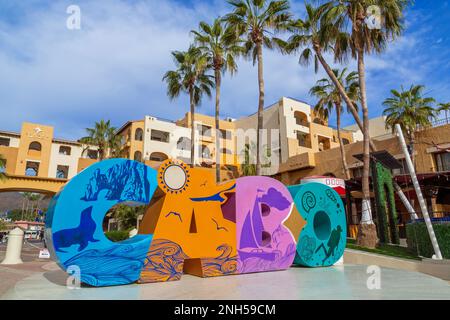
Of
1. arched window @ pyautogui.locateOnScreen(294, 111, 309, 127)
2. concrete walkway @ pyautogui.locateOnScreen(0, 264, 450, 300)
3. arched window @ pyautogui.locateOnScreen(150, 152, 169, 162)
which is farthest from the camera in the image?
arched window @ pyautogui.locateOnScreen(294, 111, 309, 127)

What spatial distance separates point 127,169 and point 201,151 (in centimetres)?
3172

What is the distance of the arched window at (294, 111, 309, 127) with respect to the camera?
123 feet

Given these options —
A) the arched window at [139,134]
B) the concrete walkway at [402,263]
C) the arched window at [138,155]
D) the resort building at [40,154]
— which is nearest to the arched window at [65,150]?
the resort building at [40,154]

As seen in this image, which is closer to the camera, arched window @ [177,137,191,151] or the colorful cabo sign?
the colorful cabo sign

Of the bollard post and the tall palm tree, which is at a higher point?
the tall palm tree

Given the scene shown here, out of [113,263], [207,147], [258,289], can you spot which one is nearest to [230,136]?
[207,147]

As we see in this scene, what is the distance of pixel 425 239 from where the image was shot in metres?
12.2

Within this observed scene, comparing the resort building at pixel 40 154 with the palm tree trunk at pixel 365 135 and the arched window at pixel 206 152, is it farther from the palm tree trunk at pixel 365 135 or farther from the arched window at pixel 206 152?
the palm tree trunk at pixel 365 135

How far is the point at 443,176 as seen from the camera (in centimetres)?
1825

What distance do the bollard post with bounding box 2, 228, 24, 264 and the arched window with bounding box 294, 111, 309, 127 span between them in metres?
30.0

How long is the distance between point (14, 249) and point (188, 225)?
11643mm

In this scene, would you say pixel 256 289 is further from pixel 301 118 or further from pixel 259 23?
pixel 301 118

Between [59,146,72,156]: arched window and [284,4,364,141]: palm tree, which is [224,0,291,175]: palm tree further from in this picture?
[59,146,72,156]: arched window

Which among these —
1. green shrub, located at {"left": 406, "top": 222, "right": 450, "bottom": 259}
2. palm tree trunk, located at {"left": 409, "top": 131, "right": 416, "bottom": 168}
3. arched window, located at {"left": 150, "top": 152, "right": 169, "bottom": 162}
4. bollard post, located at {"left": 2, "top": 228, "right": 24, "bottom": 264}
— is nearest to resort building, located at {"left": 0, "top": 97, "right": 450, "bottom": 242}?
arched window, located at {"left": 150, "top": 152, "right": 169, "bottom": 162}
